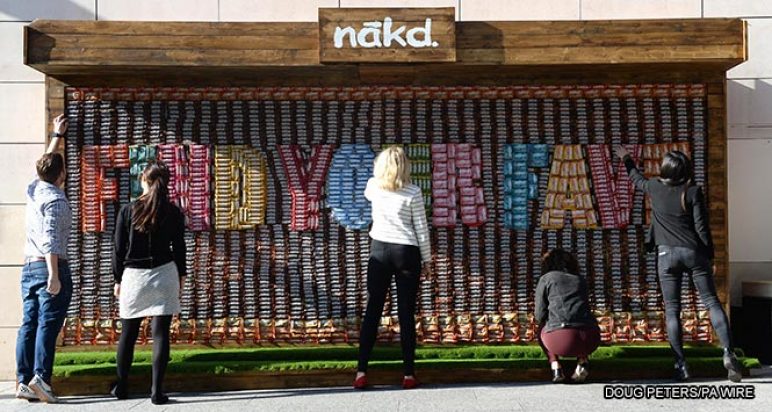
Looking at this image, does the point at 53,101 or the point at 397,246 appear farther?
the point at 53,101

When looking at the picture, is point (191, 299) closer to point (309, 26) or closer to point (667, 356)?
point (309, 26)

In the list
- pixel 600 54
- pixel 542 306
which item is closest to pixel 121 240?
pixel 542 306

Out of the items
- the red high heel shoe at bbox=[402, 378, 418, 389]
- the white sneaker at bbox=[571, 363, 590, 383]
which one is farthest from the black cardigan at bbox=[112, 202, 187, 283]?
the white sneaker at bbox=[571, 363, 590, 383]

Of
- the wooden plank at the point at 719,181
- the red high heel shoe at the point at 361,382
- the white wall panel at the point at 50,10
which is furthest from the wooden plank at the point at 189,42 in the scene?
the wooden plank at the point at 719,181

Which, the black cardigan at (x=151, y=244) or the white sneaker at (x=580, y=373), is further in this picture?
the white sneaker at (x=580, y=373)

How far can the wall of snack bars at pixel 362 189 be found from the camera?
25.5 feet

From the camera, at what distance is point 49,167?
22.1ft

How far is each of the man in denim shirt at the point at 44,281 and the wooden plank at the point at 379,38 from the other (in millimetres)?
2243

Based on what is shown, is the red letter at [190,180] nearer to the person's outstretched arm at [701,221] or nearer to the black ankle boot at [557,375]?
the black ankle boot at [557,375]

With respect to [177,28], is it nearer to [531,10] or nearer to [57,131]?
[57,131]

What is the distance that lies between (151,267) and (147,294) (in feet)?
0.63

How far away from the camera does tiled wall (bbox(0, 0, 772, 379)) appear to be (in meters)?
8.27

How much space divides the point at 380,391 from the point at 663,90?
3548mm

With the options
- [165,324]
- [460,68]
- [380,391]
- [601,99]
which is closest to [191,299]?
[165,324]
